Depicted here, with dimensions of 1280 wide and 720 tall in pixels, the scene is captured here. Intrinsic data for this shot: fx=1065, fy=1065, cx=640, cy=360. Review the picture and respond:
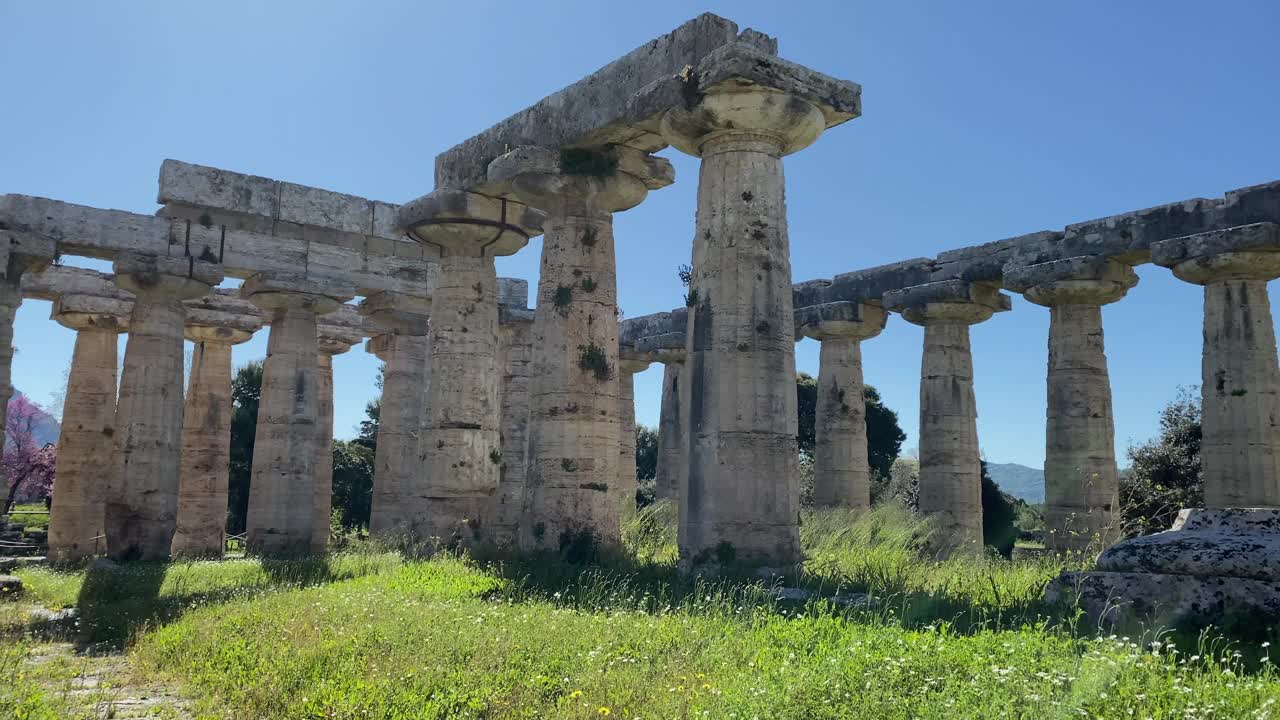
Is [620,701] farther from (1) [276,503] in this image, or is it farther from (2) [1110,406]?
(1) [276,503]

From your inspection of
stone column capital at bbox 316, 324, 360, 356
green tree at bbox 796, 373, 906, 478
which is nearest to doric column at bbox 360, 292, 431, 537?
stone column capital at bbox 316, 324, 360, 356

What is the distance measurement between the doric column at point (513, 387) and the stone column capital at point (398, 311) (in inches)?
75.9

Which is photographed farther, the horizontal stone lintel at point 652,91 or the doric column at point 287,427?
the doric column at point 287,427

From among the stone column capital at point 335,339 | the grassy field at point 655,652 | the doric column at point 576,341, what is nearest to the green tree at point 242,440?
the stone column capital at point 335,339

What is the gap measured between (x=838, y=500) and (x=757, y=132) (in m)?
13.1

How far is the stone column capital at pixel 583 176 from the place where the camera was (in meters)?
15.8

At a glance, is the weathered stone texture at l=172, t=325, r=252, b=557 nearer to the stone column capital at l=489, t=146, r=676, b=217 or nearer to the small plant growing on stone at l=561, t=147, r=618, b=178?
the stone column capital at l=489, t=146, r=676, b=217

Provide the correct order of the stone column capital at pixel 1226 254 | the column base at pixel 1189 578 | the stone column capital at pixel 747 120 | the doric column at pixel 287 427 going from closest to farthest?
the column base at pixel 1189 578 < the stone column capital at pixel 747 120 < the stone column capital at pixel 1226 254 < the doric column at pixel 287 427

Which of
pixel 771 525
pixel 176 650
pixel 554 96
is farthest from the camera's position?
pixel 554 96

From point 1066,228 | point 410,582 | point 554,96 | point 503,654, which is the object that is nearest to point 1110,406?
point 1066,228

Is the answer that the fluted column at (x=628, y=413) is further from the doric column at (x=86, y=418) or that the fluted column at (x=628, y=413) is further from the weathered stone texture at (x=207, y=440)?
the doric column at (x=86, y=418)

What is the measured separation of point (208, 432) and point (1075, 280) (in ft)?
70.8

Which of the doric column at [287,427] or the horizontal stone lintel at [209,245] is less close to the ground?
the horizontal stone lintel at [209,245]

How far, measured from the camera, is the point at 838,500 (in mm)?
24500
